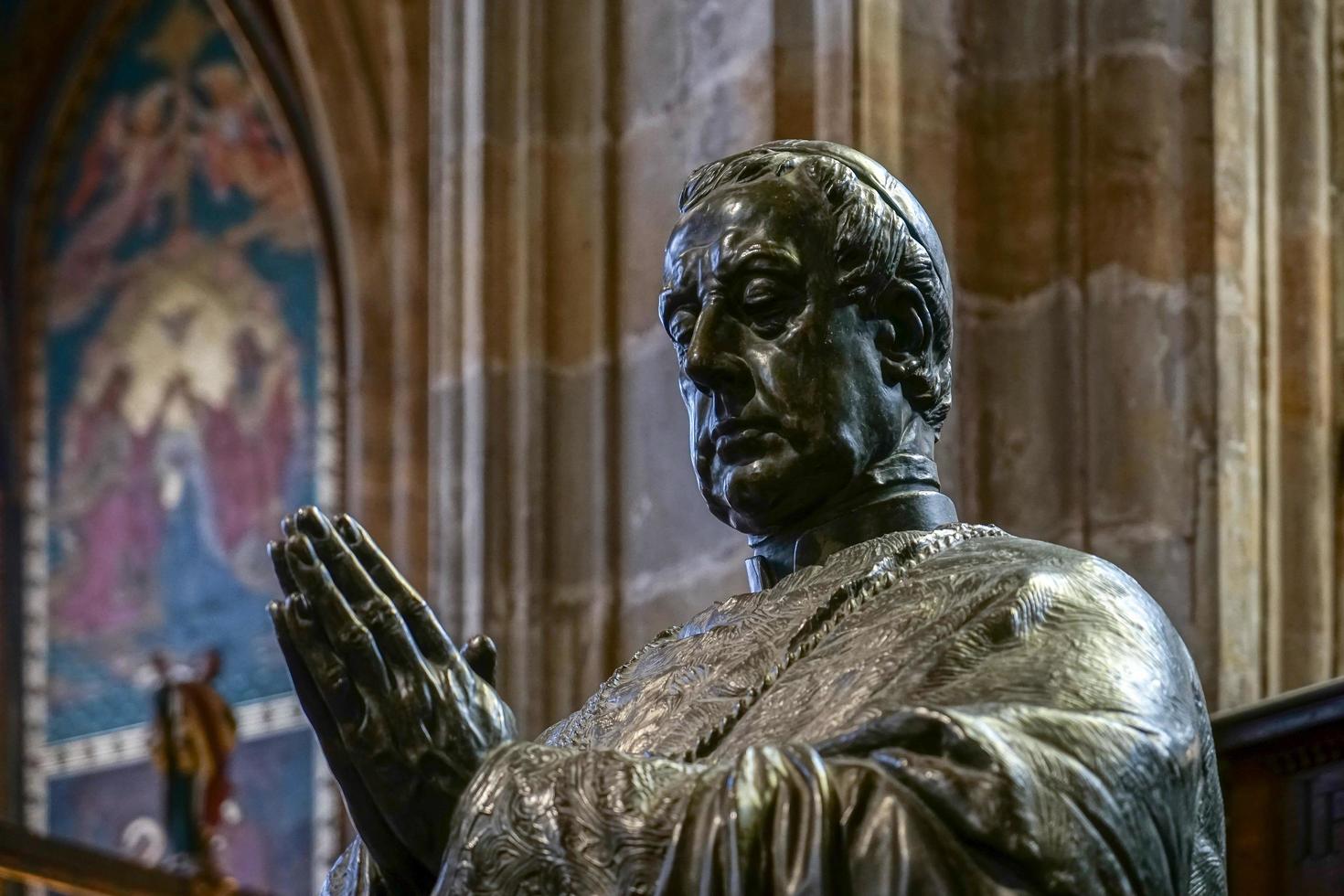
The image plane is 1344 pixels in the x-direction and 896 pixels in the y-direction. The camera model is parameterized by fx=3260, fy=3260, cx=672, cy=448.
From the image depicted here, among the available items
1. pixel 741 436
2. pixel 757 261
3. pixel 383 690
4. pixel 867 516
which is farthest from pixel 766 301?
pixel 383 690

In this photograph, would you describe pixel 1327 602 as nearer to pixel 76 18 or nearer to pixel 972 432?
pixel 972 432

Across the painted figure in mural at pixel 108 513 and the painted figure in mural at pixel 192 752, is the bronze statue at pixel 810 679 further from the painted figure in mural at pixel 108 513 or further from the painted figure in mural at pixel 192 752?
the painted figure in mural at pixel 108 513

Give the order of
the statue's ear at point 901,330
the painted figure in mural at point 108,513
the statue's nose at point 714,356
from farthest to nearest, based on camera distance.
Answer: the painted figure in mural at point 108,513
the statue's ear at point 901,330
the statue's nose at point 714,356

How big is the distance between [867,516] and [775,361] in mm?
229

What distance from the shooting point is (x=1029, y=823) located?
10.6 feet

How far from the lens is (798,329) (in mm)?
4086

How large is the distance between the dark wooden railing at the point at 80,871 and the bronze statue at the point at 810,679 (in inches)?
200

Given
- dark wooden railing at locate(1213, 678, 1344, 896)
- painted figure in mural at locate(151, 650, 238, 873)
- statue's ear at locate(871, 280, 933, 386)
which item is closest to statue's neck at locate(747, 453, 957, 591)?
statue's ear at locate(871, 280, 933, 386)

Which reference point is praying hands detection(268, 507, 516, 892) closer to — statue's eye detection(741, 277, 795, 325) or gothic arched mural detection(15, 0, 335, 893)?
statue's eye detection(741, 277, 795, 325)

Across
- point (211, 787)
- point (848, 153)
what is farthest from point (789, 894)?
point (211, 787)

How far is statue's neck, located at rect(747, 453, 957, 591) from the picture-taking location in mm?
4102

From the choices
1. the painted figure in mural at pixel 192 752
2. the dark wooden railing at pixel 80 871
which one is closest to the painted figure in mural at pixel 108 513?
the painted figure in mural at pixel 192 752

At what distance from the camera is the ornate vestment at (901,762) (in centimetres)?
324

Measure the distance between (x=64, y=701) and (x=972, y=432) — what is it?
946cm
